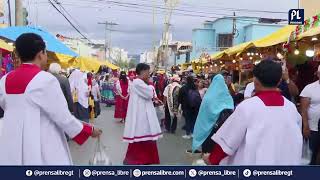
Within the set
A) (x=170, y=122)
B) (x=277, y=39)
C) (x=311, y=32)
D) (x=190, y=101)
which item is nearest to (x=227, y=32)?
(x=170, y=122)

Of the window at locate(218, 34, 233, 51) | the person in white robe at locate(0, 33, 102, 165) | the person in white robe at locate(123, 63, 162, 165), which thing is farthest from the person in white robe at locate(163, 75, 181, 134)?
the window at locate(218, 34, 233, 51)

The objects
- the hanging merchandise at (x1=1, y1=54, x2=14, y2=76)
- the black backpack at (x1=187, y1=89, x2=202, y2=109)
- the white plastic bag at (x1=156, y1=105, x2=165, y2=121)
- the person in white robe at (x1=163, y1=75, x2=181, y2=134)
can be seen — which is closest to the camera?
the black backpack at (x1=187, y1=89, x2=202, y2=109)

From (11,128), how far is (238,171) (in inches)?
71.6

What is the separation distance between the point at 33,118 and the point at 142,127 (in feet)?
17.3

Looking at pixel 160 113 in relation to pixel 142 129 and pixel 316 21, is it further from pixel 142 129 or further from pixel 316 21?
pixel 316 21

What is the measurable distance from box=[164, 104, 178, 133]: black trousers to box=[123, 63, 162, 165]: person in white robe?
563 cm

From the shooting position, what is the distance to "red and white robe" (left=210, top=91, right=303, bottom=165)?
3432 mm

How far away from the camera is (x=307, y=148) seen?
285 inches

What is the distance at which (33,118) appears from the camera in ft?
11.8

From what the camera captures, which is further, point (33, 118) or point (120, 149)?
point (120, 149)

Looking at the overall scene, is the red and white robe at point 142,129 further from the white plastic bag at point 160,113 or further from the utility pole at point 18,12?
the utility pole at point 18,12

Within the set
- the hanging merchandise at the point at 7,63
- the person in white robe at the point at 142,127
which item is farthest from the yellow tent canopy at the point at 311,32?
the hanging merchandise at the point at 7,63

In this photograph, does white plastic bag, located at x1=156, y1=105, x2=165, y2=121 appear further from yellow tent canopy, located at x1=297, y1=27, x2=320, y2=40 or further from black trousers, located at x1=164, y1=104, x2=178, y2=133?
yellow tent canopy, located at x1=297, y1=27, x2=320, y2=40

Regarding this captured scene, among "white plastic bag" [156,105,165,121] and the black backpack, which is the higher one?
the black backpack
